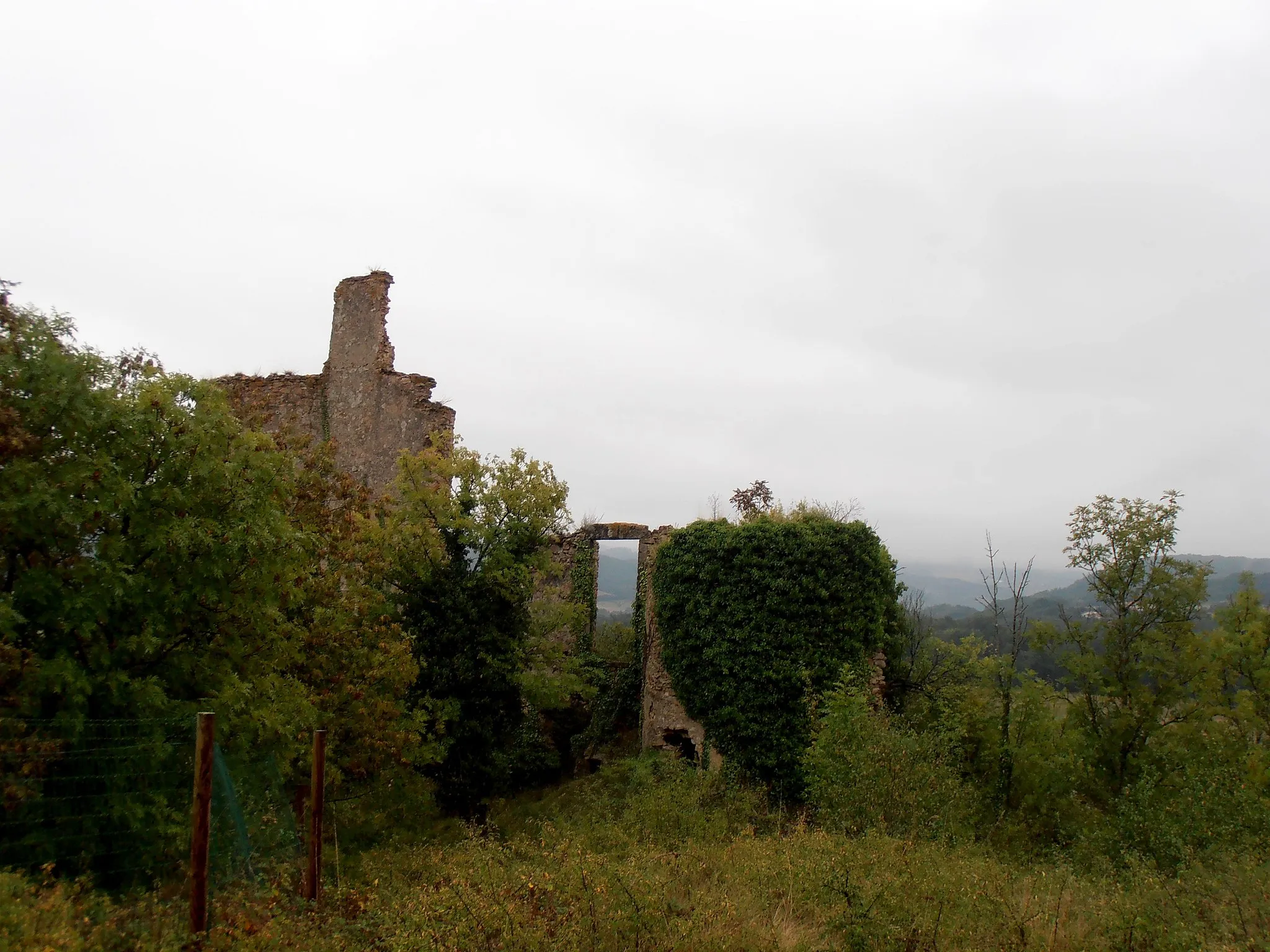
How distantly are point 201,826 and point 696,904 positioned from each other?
13.2ft

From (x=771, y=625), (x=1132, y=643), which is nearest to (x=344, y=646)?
(x=771, y=625)

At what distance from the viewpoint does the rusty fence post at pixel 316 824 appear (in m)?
7.21

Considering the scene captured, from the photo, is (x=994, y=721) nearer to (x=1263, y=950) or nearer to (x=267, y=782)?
(x=1263, y=950)

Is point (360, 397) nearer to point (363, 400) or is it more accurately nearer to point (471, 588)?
point (363, 400)

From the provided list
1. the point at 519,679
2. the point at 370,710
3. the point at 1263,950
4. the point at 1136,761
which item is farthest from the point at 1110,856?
the point at 370,710

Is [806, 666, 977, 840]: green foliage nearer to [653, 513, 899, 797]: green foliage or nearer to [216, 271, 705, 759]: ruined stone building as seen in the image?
[653, 513, 899, 797]: green foliage

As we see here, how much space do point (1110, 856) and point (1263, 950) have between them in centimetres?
536

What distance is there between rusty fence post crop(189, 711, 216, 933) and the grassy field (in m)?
0.21

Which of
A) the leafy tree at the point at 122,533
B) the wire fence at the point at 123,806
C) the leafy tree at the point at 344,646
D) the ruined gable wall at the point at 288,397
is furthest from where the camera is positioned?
the ruined gable wall at the point at 288,397

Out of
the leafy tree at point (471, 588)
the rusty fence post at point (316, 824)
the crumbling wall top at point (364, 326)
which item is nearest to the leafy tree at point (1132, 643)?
the leafy tree at point (471, 588)

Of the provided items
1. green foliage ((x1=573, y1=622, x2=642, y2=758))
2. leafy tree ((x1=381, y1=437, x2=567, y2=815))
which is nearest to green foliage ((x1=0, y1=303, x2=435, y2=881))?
leafy tree ((x1=381, y1=437, x2=567, y2=815))

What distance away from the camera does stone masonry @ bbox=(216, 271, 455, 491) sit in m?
18.7

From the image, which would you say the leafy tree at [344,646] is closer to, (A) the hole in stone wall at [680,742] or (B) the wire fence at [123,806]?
(B) the wire fence at [123,806]

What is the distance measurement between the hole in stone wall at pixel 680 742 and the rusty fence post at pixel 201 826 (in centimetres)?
1063
